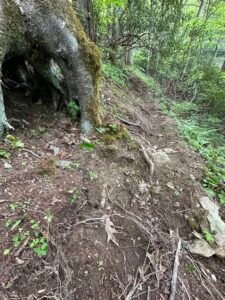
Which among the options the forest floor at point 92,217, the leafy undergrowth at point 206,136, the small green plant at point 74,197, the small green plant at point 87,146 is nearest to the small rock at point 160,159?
the forest floor at point 92,217

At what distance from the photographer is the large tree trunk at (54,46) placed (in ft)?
8.85

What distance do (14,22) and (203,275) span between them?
346cm

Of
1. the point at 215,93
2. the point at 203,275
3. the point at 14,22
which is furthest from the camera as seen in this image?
the point at 215,93

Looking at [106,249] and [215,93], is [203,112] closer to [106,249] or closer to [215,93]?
[215,93]

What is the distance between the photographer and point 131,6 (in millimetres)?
7543

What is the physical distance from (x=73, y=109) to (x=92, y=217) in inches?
69.7

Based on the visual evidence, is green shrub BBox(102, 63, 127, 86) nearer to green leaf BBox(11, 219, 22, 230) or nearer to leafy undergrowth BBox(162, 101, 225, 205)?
leafy undergrowth BBox(162, 101, 225, 205)

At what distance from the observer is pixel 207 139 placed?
5.65 m

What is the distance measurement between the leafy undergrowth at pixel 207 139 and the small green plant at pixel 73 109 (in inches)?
86.6

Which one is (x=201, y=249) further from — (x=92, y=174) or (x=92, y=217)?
(x=92, y=174)

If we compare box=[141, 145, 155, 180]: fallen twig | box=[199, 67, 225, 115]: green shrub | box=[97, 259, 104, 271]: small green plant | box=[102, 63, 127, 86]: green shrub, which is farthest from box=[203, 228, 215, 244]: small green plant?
box=[199, 67, 225, 115]: green shrub

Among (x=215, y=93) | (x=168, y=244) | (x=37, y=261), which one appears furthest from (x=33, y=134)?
(x=215, y=93)

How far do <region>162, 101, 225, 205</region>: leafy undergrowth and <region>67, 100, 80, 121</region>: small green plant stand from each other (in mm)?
2200

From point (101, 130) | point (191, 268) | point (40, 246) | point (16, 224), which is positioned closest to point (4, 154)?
point (16, 224)
